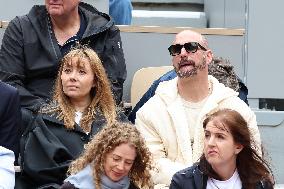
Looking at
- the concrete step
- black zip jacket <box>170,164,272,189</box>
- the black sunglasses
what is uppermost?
the black sunglasses

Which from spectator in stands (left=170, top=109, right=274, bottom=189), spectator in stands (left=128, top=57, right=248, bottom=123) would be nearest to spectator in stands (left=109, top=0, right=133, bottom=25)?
spectator in stands (left=128, top=57, right=248, bottom=123)

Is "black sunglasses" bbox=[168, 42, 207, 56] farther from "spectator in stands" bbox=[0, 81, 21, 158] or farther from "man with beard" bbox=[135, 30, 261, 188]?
"spectator in stands" bbox=[0, 81, 21, 158]

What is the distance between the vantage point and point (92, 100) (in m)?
5.46

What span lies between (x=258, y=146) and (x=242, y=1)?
2.70 m

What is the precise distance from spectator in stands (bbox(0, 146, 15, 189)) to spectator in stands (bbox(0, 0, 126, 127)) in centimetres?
87

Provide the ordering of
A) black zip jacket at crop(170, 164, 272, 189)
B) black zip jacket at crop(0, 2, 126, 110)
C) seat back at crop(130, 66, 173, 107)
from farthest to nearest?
seat back at crop(130, 66, 173, 107) → black zip jacket at crop(0, 2, 126, 110) → black zip jacket at crop(170, 164, 272, 189)

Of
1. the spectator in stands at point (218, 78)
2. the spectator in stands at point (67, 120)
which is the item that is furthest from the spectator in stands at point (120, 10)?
the spectator in stands at point (67, 120)

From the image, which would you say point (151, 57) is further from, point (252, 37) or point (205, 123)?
point (205, 123)

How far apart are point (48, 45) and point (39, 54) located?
0.09 meters

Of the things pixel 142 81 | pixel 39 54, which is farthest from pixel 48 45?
pixel 142 81

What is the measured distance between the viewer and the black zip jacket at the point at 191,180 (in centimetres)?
459

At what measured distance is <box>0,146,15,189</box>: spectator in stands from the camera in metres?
4.78

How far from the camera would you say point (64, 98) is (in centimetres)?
538

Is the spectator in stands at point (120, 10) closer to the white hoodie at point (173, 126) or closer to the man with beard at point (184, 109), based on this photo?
the man with beard at point (184, 109)
